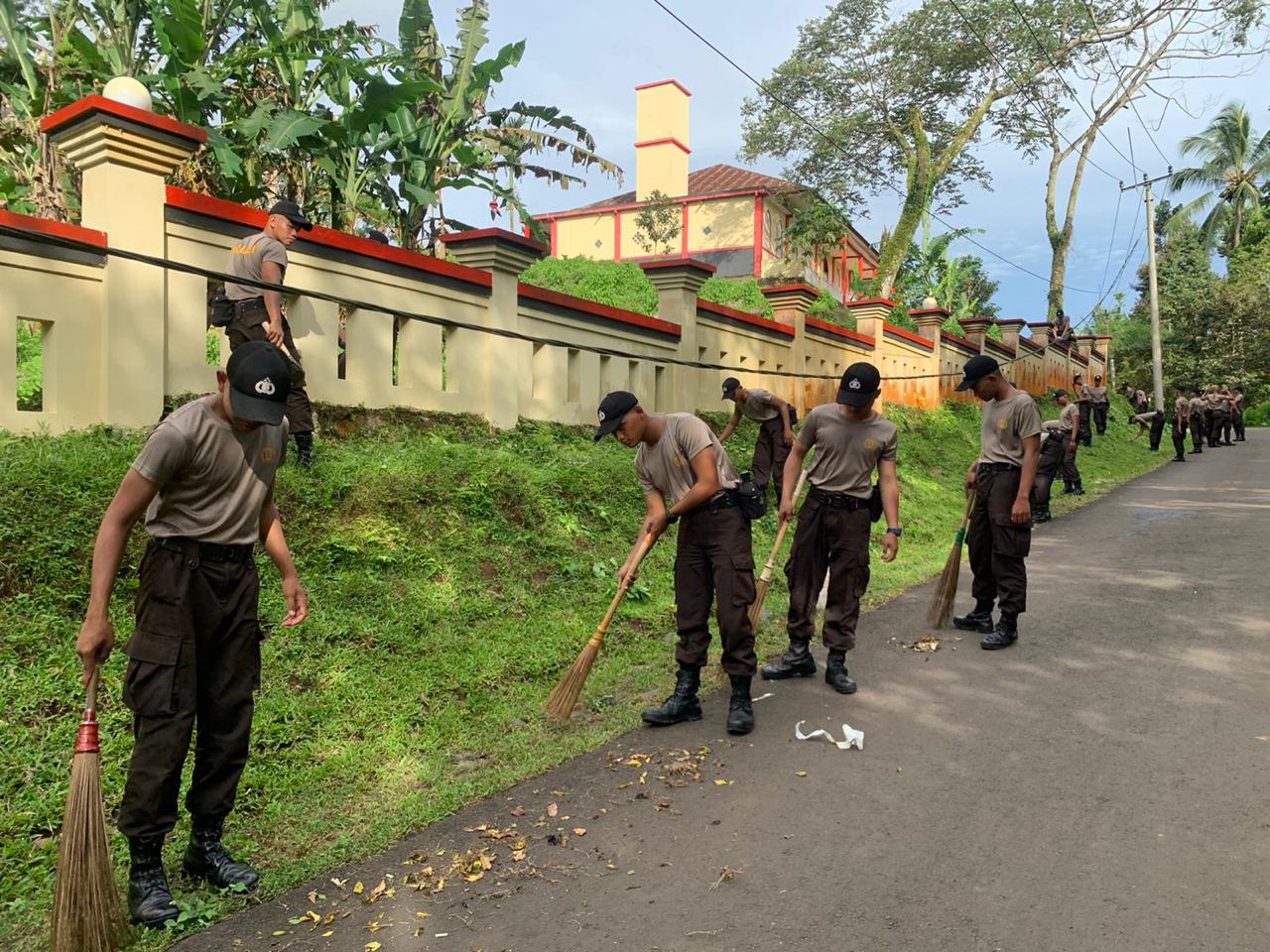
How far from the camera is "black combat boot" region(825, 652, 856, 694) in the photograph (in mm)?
5246

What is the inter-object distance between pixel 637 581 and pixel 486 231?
3.36 meters

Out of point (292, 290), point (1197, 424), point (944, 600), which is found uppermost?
point (292, 290)

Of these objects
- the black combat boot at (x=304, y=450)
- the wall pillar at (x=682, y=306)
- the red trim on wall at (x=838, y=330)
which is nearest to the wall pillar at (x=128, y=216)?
the black combat boot at (x=304, y=450)

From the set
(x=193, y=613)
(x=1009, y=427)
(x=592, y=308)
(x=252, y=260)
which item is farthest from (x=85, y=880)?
(x=592, y=308)

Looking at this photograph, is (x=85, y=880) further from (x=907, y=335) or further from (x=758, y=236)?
(x=758, y=236)

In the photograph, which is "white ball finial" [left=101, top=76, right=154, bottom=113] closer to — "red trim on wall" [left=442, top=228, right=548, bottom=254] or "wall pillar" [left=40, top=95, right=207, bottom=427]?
"wall pillar" [left=40, top=95, right=207, bottom=427]

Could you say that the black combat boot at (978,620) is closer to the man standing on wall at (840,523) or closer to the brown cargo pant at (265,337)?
the man standing on wall at (840,523)

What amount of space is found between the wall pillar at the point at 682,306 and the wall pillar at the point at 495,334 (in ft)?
8.62

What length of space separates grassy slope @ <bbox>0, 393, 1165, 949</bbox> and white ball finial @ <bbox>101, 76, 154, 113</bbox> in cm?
213

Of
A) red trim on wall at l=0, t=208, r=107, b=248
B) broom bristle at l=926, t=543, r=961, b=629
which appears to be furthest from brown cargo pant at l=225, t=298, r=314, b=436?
broom bristle at l=926, t=543, r=961, b=629

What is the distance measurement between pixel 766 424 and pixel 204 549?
716 centimetres

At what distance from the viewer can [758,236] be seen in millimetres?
29500

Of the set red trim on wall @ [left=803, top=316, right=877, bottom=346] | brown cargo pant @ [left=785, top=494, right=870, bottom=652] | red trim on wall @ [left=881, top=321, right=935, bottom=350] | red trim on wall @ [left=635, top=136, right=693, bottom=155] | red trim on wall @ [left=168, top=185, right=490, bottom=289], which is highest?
red trim on wall @ [left=635, top=136, right=693, bottom=155]

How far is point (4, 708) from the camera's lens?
3.83 metres
